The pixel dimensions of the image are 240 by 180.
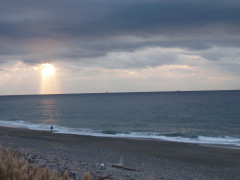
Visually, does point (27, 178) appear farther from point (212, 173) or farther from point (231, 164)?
point (231, 164)

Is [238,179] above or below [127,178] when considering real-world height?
below

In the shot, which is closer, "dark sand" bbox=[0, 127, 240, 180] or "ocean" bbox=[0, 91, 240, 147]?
"dark sand" bbox=[0, 127, 240, 180]

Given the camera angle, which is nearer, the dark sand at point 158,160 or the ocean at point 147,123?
the dark sand at point 158,160

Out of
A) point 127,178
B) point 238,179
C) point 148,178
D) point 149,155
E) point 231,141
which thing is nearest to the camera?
point 127,178

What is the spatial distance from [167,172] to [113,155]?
5.31 metres

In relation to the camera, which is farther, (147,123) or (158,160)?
(147,123)

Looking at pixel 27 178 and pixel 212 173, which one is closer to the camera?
pixel 27 178

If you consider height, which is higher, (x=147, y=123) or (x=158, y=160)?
(x=158, y=160)

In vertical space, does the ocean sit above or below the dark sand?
below

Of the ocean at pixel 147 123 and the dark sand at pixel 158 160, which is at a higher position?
the dark sand at pixel 158 160

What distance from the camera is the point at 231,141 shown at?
27.8m

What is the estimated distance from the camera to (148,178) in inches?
447

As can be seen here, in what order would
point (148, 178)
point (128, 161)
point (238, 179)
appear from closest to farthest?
point (148, 178)
point (238, 179)
point (128, 161)

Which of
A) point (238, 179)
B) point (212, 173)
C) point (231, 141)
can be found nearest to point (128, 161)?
point (212, 173)
